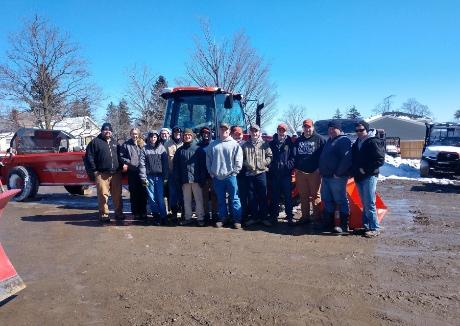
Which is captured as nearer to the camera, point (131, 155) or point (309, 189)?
point (309, 189)

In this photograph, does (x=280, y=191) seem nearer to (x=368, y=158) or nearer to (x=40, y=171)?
(x=368, y=158)

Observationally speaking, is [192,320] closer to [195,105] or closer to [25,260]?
[25,260]

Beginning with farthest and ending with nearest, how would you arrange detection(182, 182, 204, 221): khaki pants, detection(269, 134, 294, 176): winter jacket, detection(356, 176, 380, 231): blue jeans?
detection(182, 182, 204, 221): khaki pants → detection(269, 134, 294, 176): winter jacket → detection(356, 176, 380, 231): blue jeans

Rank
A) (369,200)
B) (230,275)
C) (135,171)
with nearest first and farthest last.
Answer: (230,275)
(369,200)
(135,171)

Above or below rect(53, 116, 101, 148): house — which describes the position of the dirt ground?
below

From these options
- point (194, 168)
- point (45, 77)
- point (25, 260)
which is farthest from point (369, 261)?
point (45, 77)

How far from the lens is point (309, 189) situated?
286 inches

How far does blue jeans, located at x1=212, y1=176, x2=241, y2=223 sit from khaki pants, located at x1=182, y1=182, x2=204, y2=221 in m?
0.34

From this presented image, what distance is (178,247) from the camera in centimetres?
612

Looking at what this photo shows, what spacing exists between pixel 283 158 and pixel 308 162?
1.48ft

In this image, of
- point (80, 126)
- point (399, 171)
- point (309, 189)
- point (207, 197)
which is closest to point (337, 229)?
point (309, 189)

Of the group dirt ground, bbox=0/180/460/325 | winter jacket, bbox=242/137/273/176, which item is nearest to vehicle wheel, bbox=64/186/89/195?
dirt ground, bbox=0/180/460/325

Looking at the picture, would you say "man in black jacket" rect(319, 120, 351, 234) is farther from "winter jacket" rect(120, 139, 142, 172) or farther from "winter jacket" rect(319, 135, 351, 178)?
"winter jacket" rect(120, 139, 142, 172)

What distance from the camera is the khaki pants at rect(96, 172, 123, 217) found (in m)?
7.63
